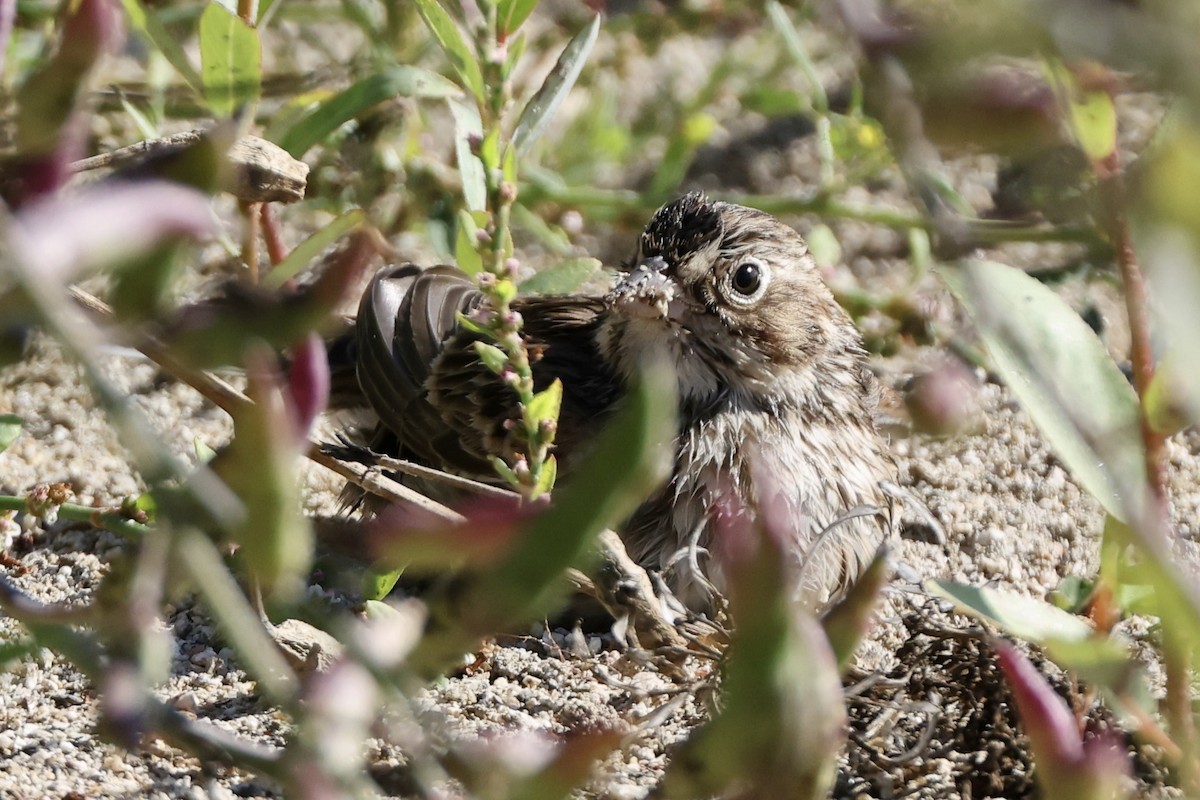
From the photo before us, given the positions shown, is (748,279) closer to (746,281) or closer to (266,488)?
(746,281)

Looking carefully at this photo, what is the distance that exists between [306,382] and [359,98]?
1940 mm

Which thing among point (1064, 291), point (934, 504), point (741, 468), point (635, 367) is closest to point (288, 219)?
point (635, 367)

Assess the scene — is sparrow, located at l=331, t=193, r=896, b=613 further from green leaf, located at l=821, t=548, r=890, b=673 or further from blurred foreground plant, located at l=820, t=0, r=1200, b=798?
green leaf, located at l=821, t=548, r=890, b=673

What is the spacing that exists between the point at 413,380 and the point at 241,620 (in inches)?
101

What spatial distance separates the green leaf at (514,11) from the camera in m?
2.40

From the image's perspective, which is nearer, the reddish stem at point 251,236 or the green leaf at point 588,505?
the green leaf at point 588,505

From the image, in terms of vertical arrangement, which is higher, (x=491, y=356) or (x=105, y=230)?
(x=105, y=230)

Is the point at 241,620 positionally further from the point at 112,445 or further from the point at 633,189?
the point at 633,189

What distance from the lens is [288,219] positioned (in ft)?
14.7

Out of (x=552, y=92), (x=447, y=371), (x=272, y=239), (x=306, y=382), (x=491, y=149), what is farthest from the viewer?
(x=447, y=371)

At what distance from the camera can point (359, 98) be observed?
316 centimetres

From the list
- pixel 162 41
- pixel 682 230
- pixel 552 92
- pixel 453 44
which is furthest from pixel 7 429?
pixel 682 230

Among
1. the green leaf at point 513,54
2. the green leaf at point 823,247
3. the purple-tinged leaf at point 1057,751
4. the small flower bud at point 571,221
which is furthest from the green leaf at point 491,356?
the small flower bud at point 571,221

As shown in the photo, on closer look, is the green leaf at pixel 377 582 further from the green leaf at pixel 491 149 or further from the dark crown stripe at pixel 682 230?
the dark crown stripe at pixel 682 230
